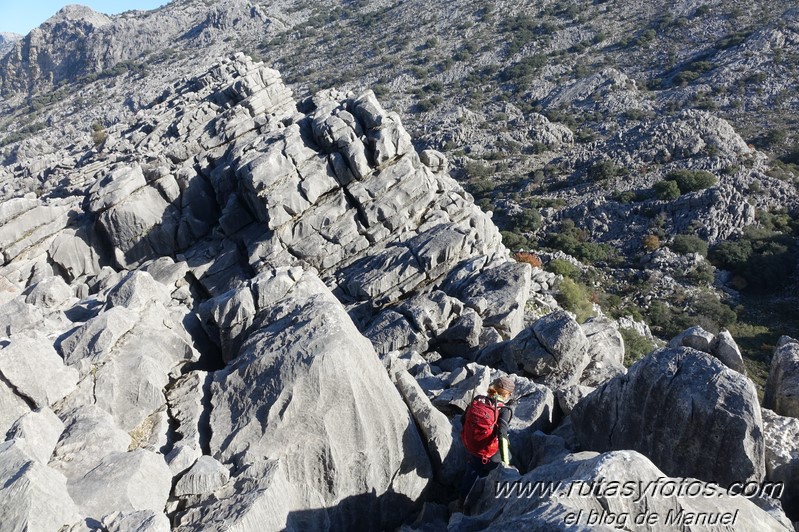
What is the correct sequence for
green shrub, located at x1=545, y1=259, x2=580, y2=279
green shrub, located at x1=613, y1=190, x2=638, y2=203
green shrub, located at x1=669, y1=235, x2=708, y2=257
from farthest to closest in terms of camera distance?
1. green shrub, located at x1=613, y1=190, x2=638, y2=203
2. green shrub, located at x1=669, y1=235, x2=708, y2=257
3. green shrub, located at x1=545, y1=259, x2=580, y2=279

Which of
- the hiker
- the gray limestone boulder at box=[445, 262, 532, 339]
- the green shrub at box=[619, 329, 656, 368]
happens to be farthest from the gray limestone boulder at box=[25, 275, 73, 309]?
the green shrub at box=[619, 329, 656, 368]

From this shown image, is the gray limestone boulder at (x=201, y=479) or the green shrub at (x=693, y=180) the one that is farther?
the green shrub at (x=693, y=180)

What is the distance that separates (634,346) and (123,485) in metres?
24.8

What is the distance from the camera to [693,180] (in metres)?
45.3

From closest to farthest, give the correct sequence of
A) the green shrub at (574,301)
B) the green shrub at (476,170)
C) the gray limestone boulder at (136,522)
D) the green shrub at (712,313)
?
the gray limestone boulder at (136,522)
the green shrub at (574,301)
the green shrub at (712,313)
the green shrub at (476,170)

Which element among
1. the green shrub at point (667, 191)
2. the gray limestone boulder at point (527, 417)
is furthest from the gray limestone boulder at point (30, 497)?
the green shrub at point (667, 191)

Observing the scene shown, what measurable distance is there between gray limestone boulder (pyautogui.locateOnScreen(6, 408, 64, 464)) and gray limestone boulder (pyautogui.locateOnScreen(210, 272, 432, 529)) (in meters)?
2.83

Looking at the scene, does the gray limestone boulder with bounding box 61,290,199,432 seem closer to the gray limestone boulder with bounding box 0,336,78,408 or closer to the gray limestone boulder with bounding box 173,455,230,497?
the gray limestone boulder with bounding box 0,336,78,408

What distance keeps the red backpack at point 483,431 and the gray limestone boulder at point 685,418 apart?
2.54 meters

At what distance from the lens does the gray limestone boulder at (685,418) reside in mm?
9867

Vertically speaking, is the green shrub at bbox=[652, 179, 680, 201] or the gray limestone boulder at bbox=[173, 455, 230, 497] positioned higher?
the gray limestone boulder at bbox=[173, 455, 230, 497]

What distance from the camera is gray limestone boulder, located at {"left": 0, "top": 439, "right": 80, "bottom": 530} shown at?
7.54m

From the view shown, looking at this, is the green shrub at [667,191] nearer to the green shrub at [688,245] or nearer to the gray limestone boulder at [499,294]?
the green shrub at [688,245]

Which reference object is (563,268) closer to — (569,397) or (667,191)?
(667,191)
